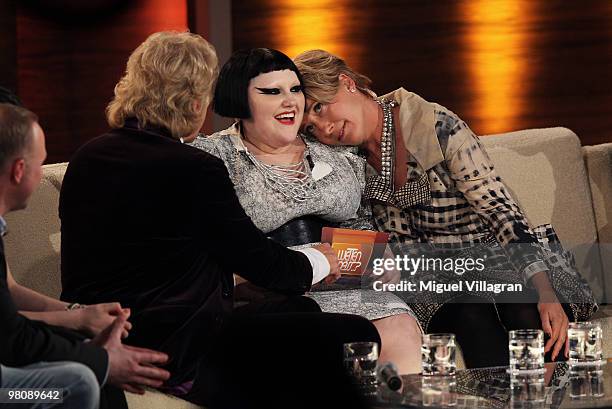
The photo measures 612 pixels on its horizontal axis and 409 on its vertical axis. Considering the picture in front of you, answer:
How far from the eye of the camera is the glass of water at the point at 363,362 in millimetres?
2098

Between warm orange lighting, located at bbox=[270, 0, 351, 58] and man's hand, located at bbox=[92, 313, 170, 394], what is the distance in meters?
2.48

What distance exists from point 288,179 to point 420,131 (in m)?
0.42

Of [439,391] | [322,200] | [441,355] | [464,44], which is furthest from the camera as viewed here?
[464,44]

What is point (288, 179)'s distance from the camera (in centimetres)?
285

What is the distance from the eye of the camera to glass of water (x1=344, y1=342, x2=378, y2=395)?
2098mm

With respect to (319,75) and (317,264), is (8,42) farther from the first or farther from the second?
(317,264)

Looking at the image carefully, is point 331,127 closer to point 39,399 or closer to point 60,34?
point 39,399

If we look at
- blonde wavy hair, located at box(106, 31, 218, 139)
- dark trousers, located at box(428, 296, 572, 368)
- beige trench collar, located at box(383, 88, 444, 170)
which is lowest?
dark trousers, located at box(428, 296, 572, 368)

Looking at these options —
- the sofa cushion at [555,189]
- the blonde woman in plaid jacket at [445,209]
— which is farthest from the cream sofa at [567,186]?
the blonde woman in plaid jacket at [445,209]

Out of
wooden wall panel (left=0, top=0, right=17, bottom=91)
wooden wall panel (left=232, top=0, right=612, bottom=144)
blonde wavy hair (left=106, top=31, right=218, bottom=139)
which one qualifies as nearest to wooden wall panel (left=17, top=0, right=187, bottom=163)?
wooden wall panel (left=0, top=0, right=17, bottom=91)

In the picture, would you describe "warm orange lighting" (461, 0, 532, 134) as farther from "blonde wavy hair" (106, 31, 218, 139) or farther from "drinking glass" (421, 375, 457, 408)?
"drinking glass" (421, 375, 457, 408)

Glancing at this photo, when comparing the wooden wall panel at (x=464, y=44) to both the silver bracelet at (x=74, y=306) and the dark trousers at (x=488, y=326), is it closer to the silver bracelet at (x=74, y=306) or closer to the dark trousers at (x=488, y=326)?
the dark trousers at (x=488, y=326)

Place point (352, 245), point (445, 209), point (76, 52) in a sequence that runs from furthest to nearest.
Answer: point (76, 52), point (445, 209), point (352, 245)
